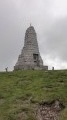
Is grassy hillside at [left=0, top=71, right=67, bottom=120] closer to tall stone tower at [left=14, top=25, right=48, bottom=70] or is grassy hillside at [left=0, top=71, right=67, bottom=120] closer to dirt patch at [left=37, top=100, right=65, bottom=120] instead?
dirt patch at [left=37, top=100, right=65, bottom=120]

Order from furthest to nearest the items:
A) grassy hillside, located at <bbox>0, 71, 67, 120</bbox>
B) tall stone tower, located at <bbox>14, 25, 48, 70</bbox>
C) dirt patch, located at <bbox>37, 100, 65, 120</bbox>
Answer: tall stone tower, located at <bbox>14, 25, 48, 70</bbox> → grassy hillside, located at <bbox>0, 71, 67, 120</bbox> → dirt patch, located at <bbox>37, 100, 65, 120</bbox>

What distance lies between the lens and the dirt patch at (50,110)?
32.3 meters

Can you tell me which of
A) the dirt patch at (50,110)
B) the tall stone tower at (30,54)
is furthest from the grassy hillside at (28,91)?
the tall stone tower at (30,54)

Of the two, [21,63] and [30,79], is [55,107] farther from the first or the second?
[21,63]

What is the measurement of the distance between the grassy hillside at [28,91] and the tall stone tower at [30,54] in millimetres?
25023

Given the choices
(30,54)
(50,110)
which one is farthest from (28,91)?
(30,54)

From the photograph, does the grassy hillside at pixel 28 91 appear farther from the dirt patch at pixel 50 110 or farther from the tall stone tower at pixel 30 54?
the tall stone tower at pixel 30 54

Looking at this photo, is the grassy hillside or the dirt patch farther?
the grassy hillside

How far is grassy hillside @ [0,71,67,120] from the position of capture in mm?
32812

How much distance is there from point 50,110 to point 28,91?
588 centimetres

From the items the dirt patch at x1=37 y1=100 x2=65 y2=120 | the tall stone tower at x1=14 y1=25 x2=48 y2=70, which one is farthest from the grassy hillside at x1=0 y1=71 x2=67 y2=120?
the tall stone tower at x1=14 y1=25 x2=48 y2=70

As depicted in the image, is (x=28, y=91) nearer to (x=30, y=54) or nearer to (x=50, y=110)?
(x=50, y=110)

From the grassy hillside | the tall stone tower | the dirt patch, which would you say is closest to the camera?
the dirt patch

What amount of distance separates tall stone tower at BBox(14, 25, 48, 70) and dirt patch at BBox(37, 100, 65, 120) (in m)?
38.8
